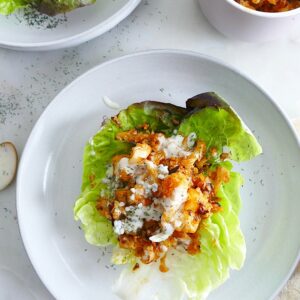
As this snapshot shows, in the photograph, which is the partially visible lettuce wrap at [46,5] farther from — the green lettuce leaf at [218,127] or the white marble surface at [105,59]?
the green lettuce leaf at [218,127]

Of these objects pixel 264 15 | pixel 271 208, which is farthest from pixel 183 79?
pixel 271 208

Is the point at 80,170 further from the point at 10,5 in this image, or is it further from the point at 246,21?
the point at 246,21

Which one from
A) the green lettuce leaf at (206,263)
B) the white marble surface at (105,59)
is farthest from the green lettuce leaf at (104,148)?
the white marble surface at (105,59)

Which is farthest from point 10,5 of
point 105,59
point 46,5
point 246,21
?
point 246,21

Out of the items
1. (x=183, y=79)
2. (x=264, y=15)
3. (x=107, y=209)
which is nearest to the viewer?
(x=264, y=15)

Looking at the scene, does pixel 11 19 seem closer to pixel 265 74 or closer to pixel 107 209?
pixel 107 209
